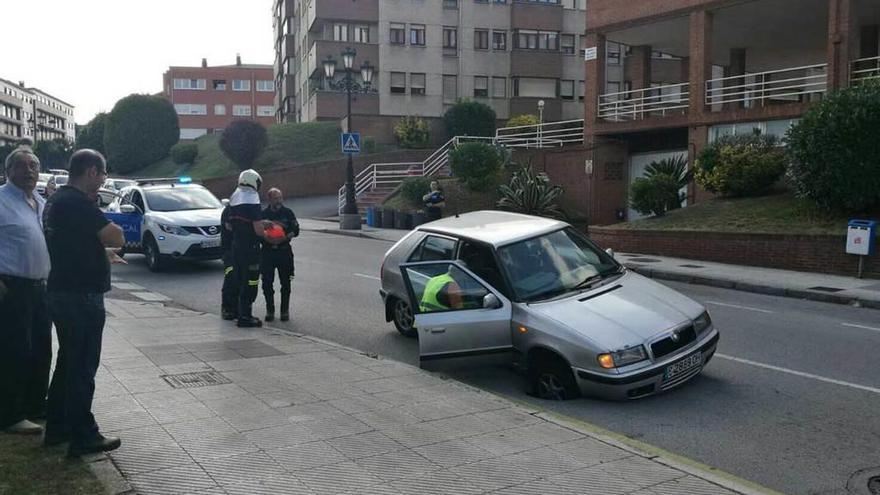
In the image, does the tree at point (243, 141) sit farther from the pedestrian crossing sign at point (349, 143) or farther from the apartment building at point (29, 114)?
the apartment building at point (29, 114)

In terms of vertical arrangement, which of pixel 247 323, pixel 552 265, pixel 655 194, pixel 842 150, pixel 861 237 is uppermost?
pixel 842 150

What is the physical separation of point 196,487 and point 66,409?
101 centimetres

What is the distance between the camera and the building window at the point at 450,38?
51.7m

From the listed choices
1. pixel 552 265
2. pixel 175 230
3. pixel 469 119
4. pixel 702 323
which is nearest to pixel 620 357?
pixel 702 323

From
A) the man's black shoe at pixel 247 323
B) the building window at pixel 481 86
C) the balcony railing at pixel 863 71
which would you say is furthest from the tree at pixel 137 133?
the man's black shoe at pixel 247 323

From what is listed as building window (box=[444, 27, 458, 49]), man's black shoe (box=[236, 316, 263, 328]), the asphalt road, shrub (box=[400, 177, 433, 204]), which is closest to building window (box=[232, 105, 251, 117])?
building window (box=[444, 27, 458, 49])

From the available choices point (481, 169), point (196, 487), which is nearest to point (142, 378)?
point (196, 487)

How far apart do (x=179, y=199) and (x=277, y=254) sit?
7.67 metres

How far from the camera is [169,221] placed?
618 inches

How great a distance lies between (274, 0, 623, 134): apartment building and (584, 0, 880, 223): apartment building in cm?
1910

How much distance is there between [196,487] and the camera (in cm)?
438

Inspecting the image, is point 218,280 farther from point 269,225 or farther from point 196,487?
point 196,487

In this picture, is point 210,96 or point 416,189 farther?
point 210,96

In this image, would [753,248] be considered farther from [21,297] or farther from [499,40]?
[499,40]
